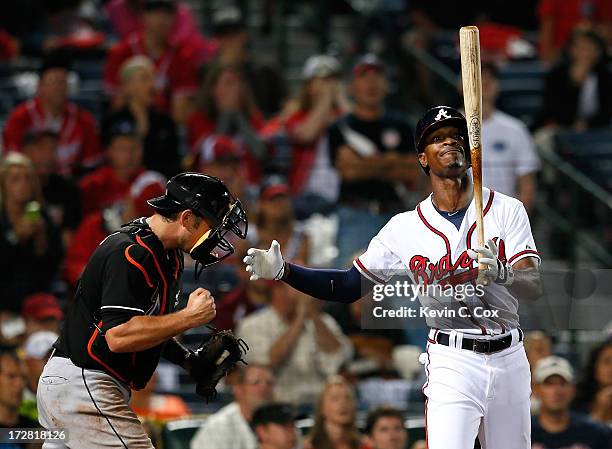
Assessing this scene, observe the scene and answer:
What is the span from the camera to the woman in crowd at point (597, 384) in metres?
8.20

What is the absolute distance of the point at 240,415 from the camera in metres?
7.81

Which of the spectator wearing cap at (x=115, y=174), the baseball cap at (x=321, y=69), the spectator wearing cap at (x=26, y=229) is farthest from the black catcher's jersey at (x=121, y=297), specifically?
the baseball cap at (x=321, y=69)

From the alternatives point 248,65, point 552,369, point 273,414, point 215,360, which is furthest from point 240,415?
point 248,65

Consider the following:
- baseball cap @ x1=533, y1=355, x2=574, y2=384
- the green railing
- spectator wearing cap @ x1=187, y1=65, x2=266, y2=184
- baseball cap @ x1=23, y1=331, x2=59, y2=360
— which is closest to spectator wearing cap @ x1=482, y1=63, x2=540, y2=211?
the green railing

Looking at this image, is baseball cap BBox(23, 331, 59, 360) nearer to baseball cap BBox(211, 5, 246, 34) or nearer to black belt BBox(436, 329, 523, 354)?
black belt BBox(436, 329, 523, 354)

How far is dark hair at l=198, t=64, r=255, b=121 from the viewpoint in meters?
10.0

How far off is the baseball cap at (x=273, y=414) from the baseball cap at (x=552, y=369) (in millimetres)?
→ 1561

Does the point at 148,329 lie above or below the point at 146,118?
below

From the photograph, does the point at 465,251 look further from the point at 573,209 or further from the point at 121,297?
the point at 573,209

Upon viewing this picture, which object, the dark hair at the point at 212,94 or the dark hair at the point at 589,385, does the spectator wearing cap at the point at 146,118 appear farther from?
the dark hair at the point at 589,385

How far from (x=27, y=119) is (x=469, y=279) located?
17.1 feet

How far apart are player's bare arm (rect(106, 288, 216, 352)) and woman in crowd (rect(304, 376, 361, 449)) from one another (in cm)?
265

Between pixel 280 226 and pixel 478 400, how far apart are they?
3.45 m

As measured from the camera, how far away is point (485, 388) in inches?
214
